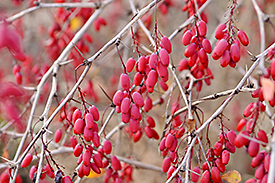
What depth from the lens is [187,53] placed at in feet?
3.64

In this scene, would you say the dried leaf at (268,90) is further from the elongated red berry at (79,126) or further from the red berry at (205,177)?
the elongated red berry at (79,126)

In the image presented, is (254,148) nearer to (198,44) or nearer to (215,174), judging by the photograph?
(215,174)

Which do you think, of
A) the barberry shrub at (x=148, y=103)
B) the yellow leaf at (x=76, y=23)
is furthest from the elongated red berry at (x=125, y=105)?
the yellow leaf at (x=76, y=23)

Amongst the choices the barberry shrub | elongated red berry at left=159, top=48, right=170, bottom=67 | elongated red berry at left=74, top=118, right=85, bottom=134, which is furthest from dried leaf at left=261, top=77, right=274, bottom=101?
elongated red berry at left=74, top=118, right=85, bottom=134

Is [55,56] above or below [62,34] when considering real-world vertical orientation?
below

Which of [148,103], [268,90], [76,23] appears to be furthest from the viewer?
[76,23]

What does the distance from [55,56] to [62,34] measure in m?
0.22

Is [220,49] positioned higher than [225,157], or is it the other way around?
[220,49]

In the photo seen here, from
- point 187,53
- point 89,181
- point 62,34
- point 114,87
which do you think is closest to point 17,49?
point 187,53

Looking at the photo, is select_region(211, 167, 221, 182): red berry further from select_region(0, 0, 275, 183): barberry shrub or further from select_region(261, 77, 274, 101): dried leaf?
select_region(261, 77, 274, 101): dried leaf

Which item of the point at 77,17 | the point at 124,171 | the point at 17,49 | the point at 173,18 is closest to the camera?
the point at 17,49

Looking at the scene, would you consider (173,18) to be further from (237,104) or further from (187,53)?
(187,53)

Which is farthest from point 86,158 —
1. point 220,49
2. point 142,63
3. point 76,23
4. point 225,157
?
point 76,23

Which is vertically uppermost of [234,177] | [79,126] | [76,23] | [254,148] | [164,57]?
[76,23]
